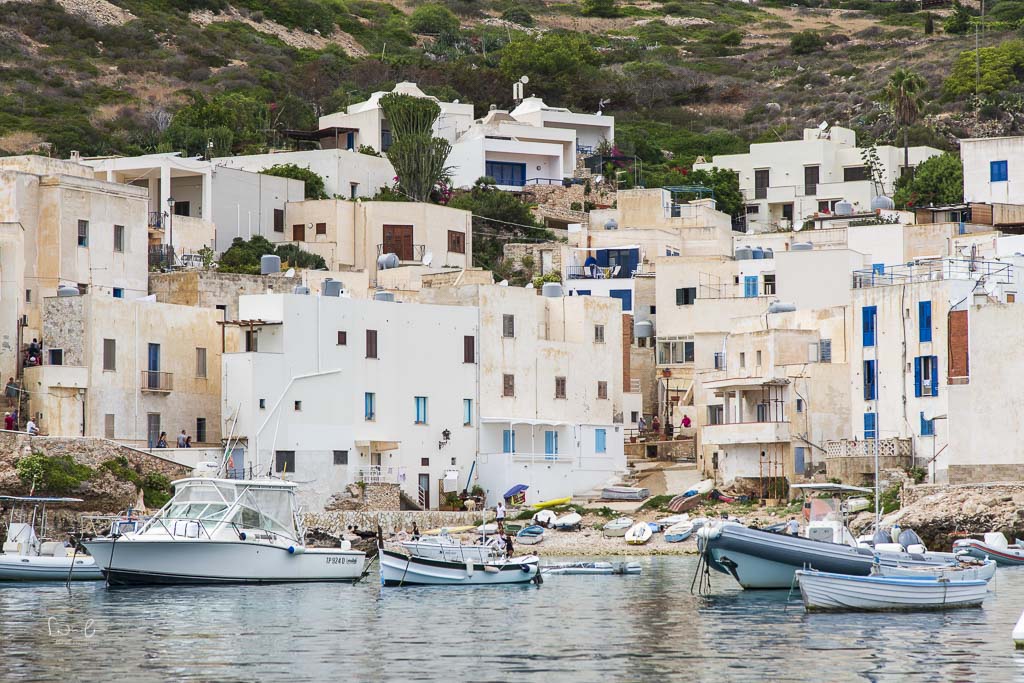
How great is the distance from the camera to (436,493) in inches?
2862

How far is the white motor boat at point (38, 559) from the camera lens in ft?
176

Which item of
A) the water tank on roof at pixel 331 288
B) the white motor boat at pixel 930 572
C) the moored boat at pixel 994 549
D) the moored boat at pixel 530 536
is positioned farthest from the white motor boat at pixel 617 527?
the white motor boat at pixel 930 572

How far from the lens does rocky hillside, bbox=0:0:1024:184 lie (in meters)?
120

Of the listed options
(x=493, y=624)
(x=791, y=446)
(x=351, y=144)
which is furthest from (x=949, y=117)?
(x=493, y=624)

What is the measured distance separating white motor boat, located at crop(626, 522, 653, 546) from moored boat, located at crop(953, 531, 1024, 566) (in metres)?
11.8

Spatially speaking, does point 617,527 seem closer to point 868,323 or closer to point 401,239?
point 868,323

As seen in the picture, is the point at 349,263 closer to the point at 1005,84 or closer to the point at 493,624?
the point at 493,624

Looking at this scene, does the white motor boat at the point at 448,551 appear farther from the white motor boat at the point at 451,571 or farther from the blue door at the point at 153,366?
the blue door at the point at 153,366

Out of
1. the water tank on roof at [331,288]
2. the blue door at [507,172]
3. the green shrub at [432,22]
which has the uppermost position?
the green shrub at [432,22]

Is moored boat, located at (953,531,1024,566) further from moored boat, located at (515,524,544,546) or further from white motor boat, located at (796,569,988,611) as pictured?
moored boat, located at (515,524,544,546)

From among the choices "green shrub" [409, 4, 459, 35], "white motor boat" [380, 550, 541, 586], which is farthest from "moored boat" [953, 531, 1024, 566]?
"green shrub" [409, 4, 459, 35]

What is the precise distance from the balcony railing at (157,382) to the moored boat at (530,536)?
44.4 feet

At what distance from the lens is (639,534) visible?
221ft

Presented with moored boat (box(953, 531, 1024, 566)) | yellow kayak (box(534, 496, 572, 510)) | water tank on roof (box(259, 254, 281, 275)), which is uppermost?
water tank on roof (box(259, 254, 281, 275))
